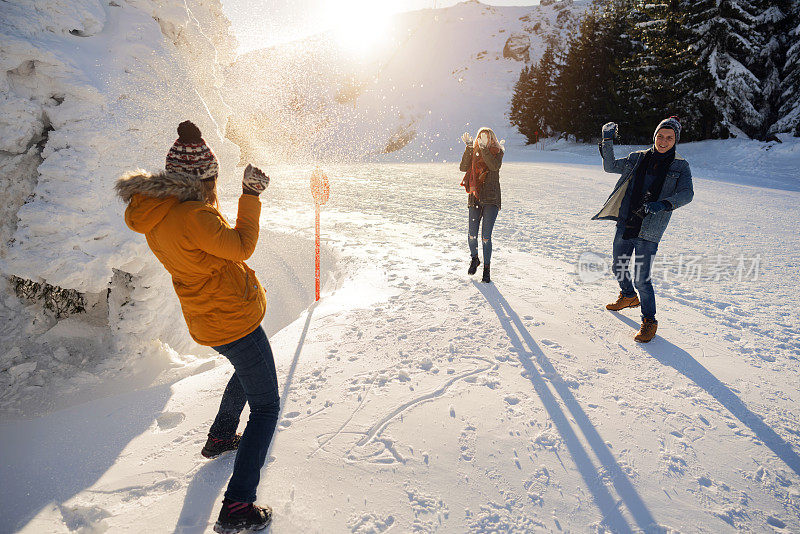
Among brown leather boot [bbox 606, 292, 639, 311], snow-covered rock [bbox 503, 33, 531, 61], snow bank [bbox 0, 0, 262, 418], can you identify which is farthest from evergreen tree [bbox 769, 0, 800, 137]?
snow-covered rock [bbox 503, 33, 531, 61]

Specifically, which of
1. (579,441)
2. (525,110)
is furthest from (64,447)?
(525,110)

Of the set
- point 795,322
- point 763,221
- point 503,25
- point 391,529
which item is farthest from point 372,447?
point 503,25

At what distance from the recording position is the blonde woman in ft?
15.7

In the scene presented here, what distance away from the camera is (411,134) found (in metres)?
44.1

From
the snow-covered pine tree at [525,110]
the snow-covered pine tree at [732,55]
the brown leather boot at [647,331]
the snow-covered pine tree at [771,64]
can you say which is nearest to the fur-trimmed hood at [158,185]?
the brown leather boot at [647,331]

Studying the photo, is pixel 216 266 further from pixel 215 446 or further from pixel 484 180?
pixel 484 180

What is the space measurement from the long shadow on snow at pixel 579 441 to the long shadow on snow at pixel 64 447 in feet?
10.2

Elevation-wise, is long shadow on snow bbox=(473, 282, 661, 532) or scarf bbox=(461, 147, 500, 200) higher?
scarf bbox=(461, 147, 500, 200)

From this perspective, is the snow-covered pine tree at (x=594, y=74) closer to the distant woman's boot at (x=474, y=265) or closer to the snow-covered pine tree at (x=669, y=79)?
the snow-covered pine tree at (x=669, y=79)

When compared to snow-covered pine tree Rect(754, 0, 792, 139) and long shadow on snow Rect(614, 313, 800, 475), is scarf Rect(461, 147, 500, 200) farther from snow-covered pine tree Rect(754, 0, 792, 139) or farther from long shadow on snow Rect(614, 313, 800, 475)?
snow-covered pine tree Rect(754, 0, 792, 139)

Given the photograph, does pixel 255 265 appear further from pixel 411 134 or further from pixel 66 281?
pixel 411 134

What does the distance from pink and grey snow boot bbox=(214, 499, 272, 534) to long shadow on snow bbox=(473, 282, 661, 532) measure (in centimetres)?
185

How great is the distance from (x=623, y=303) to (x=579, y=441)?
2331mm

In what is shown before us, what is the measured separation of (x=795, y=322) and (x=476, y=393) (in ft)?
12.9
